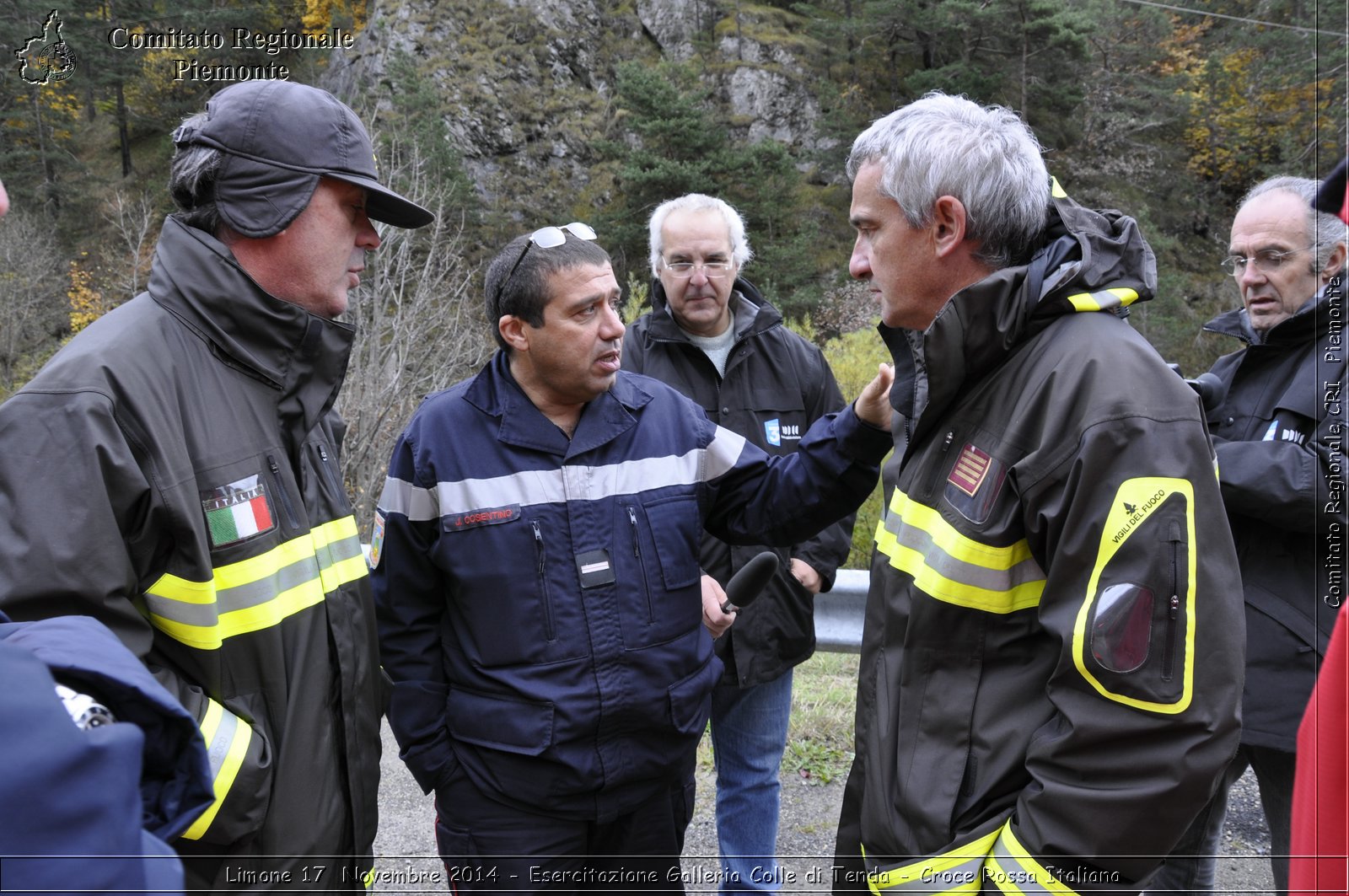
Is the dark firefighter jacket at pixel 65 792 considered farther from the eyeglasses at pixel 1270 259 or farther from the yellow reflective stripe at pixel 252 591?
the eyeglasses at pixel 1270 259

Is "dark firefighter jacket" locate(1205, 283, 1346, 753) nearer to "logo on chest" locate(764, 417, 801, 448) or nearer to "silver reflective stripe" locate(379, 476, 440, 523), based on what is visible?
"logo on chest" locate(764, 417, 801, 448)

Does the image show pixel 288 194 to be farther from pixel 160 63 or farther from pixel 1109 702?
pixel 160 63

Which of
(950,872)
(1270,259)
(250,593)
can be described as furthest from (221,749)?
(1270,259)

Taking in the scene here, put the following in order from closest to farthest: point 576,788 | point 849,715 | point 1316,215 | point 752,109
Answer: point 576,788 → point 1316,215 → point 849,715 → point 752,109

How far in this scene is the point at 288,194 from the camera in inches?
85.1

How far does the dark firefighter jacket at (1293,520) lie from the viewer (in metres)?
2.58

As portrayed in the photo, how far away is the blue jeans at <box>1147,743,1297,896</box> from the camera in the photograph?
2.68 m

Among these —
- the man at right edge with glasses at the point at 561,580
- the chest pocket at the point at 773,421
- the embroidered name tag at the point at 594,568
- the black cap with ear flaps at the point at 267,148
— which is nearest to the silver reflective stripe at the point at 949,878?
the man at right edge with glasses at the point at 561,580

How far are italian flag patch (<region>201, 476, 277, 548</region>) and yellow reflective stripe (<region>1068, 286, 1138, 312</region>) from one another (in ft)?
5.82

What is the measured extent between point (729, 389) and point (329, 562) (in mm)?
1820

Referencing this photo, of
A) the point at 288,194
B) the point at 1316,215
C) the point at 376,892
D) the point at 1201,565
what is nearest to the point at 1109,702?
the point at 1201,565

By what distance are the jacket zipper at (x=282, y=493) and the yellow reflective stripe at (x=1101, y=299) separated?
1762mm

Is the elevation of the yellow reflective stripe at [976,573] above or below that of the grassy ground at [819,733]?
above

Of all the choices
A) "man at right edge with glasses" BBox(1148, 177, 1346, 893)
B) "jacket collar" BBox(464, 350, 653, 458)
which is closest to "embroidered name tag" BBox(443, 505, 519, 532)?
"jacket collar" BBox(464, 350, 653, 458)
